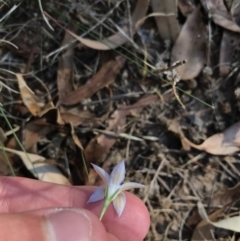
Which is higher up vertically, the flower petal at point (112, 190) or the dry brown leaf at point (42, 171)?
the flower petal at point (112, 190)

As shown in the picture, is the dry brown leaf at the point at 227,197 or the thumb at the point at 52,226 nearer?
the thumb at the point at 52,226

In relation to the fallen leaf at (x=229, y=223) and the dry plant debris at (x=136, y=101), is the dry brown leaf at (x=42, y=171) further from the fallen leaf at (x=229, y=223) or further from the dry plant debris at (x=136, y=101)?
the fallen leaf at (x=229, y=223)

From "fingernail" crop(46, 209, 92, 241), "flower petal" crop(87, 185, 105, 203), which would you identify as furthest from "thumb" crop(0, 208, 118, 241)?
"flower petal" crop(87, 185, 105, 203)

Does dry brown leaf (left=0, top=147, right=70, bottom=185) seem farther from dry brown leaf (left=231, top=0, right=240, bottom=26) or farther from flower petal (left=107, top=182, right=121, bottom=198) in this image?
dry brown leaf (left=231, top=0, right=240, bottom=26)

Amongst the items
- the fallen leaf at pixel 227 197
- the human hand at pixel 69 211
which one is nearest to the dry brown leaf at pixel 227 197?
the fallen leaf at pixel 227 197

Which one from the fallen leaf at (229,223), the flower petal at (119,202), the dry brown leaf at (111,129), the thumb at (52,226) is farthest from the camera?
the dry brown leaf at (111,129)

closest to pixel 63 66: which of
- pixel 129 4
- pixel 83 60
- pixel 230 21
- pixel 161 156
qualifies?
pixel 83 60

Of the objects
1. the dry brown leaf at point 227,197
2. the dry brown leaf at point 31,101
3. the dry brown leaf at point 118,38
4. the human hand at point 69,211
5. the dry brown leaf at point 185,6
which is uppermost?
the dry brown leaf at point 185,6

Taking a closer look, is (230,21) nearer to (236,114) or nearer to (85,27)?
(236,114)

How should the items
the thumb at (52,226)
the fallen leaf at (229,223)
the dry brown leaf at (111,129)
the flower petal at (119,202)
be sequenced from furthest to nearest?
the dry brown leaf at (111,129), the fallen leaf at (229,223), the flower petal at (119,202), the thumb at (52,226)
